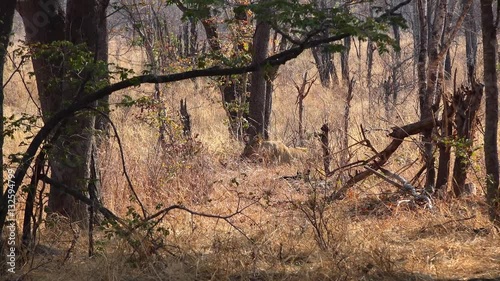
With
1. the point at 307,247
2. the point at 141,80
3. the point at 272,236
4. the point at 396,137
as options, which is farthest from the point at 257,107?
the point at 141,80

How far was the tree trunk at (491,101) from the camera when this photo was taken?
21.5 feet

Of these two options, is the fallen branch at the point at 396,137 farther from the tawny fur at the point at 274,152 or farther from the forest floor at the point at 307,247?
the tawny fur at the point at 274,152

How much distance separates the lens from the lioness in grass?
36.2 ft

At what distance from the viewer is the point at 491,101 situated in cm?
668

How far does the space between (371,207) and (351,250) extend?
2.04 metres

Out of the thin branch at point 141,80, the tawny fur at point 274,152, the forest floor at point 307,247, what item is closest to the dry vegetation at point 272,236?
the forest floor at point 307,247

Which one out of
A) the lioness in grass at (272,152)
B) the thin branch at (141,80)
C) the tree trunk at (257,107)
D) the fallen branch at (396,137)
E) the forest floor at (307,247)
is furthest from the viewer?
the tree trunk at (257,107)

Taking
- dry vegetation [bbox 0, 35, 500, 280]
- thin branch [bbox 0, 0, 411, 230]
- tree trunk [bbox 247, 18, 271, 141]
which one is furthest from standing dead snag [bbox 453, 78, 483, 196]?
tree trunk [bbox 247, 18, 271, 141]

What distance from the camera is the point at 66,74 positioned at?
5.79 m

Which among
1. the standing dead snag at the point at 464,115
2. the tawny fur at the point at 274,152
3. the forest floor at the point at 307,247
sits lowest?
the forest floor at the point at 307,247

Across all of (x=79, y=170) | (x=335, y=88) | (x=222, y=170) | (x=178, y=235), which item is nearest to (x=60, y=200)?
(x=79, y=170)

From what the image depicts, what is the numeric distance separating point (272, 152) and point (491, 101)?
4858mm

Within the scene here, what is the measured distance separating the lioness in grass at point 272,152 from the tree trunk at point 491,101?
171 inches

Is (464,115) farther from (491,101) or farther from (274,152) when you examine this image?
(274,152)
